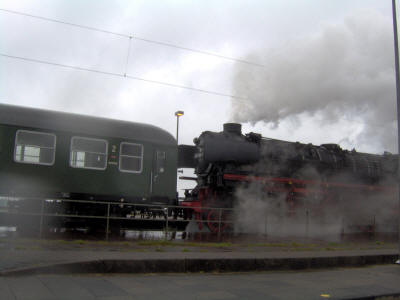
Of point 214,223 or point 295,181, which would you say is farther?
point 295,181

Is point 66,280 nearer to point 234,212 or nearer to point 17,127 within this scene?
point 17,127

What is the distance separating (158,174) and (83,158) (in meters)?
2.38

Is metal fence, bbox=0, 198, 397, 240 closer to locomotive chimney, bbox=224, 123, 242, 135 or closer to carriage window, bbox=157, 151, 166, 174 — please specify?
carriage window, bbox=157, 151, 166, 174

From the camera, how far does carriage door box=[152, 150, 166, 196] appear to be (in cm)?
1222

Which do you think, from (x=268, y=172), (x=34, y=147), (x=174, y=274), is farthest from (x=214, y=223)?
(x=174, y=274)

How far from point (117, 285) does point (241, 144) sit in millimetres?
9357

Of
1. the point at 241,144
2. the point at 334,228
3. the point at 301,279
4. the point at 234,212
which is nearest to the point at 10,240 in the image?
the point at 301,279

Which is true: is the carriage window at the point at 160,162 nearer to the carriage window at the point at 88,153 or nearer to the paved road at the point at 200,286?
the carriage window at the point at 88,153

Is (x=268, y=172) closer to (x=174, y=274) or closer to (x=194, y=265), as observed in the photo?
(x=194, y=265)

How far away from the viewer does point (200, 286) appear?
6.05 m

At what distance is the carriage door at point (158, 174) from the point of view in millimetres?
12219

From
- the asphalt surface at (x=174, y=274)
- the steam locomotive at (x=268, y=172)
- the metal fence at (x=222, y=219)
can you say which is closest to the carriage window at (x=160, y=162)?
the metal fence at (x=222, y=219)

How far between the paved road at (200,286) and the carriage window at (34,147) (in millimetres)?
5593

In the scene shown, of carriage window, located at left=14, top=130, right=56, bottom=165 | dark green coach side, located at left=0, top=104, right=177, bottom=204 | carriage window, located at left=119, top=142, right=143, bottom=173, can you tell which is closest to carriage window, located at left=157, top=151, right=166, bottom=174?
dark green coach side, located at left=0, top=104, right=177, bottom=204
